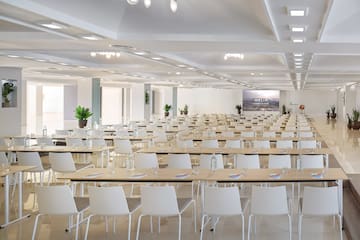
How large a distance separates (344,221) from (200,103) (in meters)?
34.7

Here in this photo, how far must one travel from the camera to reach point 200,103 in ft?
135

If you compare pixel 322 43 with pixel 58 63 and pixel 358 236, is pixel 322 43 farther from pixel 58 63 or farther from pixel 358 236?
pixel 58 63

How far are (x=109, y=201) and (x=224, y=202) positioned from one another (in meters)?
1.30

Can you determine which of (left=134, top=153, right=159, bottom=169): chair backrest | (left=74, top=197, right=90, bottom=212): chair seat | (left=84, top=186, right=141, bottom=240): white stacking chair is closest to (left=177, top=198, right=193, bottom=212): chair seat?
(left=84, top=186, right=141, bottom=240): white stacking chair

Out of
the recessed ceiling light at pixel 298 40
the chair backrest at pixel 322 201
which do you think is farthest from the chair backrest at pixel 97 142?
the chair backrest at pixel 322 201

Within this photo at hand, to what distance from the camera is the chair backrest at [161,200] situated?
17.9ft

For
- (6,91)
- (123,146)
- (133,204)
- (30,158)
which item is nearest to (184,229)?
(133,204)

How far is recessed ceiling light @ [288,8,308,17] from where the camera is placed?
17.4ft

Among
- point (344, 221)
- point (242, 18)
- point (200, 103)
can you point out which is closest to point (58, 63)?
point (242, 18)

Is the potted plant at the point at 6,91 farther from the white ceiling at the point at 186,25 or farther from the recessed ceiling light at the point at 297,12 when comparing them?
the recessed ceiling light at the point at 297,12

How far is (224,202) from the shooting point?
17.9 feet

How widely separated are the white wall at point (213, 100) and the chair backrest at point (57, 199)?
3565 cm

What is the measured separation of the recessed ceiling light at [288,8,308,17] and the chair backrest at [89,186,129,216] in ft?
9.02

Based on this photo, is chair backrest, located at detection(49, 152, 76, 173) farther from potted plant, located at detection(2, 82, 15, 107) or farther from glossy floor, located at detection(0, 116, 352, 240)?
potted plant, located at detection(2, 82, 15, 107)
